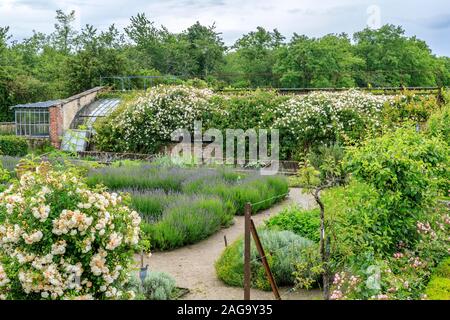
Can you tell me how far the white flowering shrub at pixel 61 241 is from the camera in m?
4.24

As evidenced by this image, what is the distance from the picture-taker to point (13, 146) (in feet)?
69.2

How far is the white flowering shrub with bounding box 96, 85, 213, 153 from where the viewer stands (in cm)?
1989

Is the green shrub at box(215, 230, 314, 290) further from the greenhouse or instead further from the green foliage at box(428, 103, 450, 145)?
the greenhouse

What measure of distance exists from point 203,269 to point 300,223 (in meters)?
1.67

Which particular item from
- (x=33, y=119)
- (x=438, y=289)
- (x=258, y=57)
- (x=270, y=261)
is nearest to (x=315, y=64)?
(x=258, y=57)

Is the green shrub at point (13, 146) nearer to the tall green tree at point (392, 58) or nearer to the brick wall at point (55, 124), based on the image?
the brick wall at point (55, 124)

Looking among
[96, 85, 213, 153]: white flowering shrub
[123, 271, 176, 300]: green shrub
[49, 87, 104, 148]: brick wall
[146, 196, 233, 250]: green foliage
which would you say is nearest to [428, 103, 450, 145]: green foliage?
[146, 196, 233, 250]: green foliage

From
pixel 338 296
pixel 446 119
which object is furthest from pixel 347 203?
pixel 446 119

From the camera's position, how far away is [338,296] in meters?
4.86

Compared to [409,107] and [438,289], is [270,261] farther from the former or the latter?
[409,107]

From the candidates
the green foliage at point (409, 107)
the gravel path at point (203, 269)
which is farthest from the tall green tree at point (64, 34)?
the gravel path at point (203, 269)

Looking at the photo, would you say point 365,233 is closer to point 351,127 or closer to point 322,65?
point 351,127

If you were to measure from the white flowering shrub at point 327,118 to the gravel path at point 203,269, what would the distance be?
8.06 m

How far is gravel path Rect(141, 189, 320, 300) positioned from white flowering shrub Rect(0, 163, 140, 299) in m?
2.00
